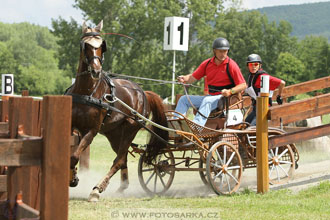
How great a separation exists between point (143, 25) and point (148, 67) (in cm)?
393

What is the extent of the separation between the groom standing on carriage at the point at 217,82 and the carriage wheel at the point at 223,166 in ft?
1.52

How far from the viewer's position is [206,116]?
8617mm

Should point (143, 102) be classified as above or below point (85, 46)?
below

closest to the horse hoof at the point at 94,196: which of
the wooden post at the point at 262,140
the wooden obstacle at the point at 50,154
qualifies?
the wooden post at the point at 262,140

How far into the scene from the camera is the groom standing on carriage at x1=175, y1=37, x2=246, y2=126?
28.3ft

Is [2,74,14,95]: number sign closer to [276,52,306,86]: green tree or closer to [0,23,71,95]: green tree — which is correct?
[276,52,306,86]: green tree

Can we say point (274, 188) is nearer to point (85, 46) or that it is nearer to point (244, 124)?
point (244, 124)

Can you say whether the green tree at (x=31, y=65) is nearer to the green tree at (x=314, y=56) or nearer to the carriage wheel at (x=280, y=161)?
the green tree at (x=314, y=56)

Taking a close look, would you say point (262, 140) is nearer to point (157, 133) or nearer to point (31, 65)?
point (157, 133)

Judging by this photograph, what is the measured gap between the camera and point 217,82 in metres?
8.88

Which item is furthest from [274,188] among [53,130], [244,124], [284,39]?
[284,39]

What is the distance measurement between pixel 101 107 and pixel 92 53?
2.40ft

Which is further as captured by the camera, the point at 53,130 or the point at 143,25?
the point at 143,25

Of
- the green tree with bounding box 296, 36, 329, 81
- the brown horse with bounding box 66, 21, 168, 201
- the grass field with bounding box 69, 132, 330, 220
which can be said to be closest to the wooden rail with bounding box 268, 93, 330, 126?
the grass field with bounding box 69, 132, 330, 220
